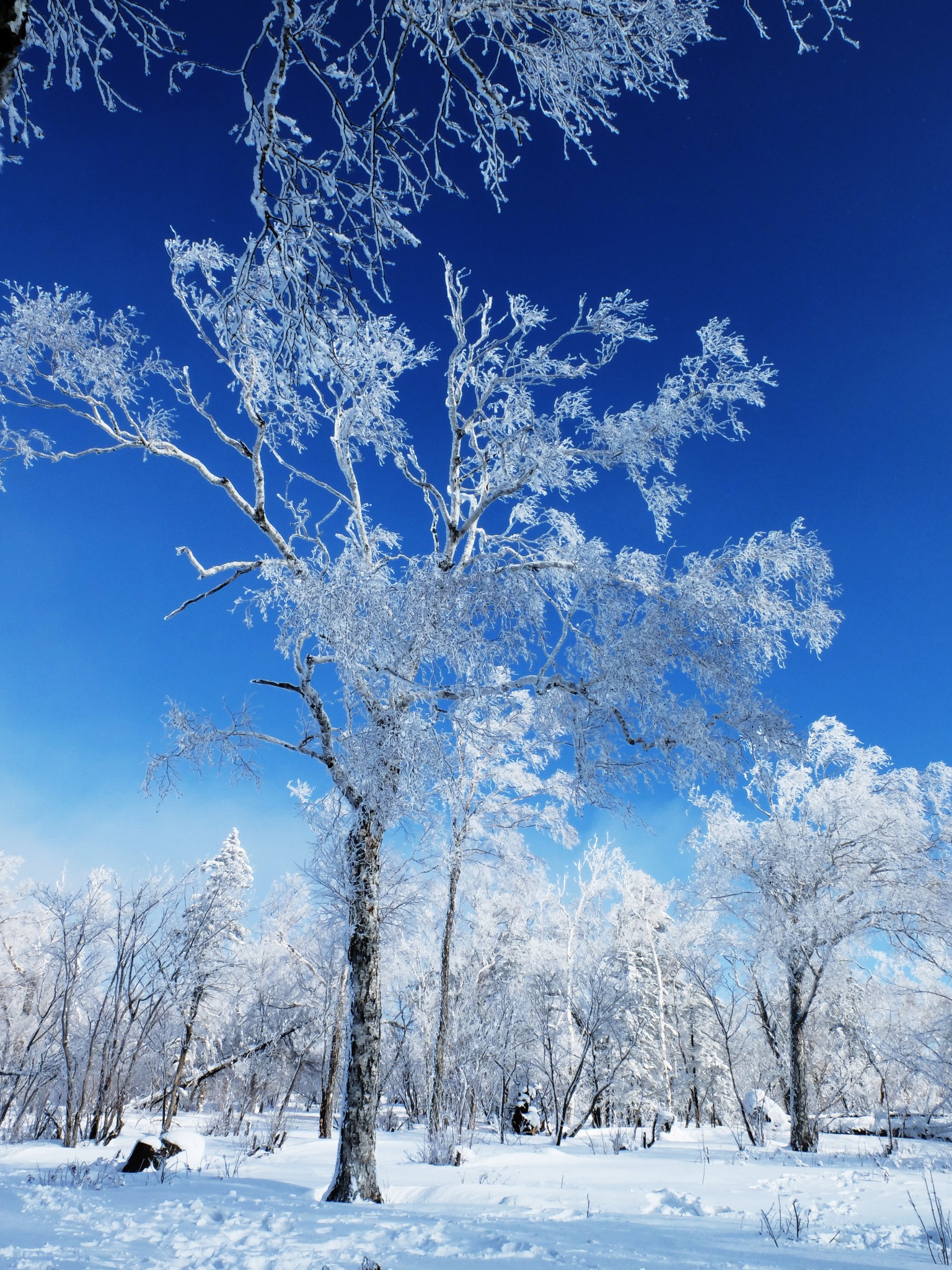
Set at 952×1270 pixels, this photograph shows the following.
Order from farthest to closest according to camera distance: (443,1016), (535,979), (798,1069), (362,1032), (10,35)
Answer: (535,979), (798,1069), (443,1016), (362,1032), (10,35)

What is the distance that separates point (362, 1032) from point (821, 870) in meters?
12.0

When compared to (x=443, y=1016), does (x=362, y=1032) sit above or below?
above

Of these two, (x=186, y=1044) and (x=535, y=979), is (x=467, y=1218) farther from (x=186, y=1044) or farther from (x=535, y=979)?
(x=535, y=979)

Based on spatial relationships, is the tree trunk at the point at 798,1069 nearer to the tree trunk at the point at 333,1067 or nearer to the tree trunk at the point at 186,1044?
the tree trunk at the point at 333,1067

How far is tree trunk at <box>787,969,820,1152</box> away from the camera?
14180 millimetres

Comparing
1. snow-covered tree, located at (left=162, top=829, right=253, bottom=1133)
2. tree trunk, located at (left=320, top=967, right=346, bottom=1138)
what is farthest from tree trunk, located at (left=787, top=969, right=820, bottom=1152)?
snow-covered tree, located at (left=162, top=829, right=253, bottom=1133)

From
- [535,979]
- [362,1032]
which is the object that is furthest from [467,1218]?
[535,979]

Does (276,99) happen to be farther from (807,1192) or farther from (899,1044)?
(899,1044)

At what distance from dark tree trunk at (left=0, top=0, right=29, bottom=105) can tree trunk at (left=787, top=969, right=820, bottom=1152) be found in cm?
1773

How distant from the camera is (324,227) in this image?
334 centimetres

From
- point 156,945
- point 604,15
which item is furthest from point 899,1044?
point 604,15

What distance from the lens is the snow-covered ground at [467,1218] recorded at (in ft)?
12.9

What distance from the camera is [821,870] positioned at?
14953 mm

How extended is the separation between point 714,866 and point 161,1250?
1458 cm
